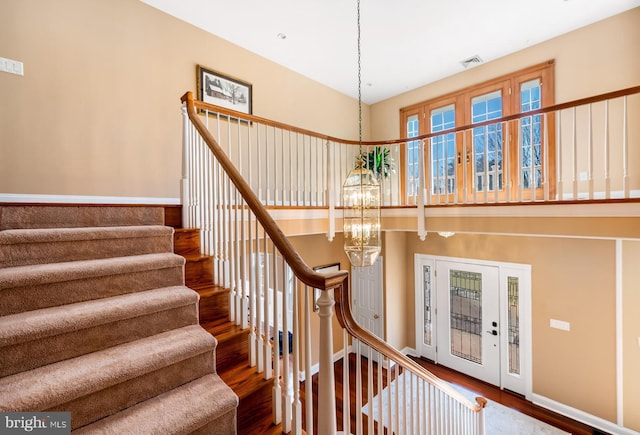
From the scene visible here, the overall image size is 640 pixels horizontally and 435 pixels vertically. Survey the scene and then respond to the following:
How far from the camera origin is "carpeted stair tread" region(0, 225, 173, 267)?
1.58 meters

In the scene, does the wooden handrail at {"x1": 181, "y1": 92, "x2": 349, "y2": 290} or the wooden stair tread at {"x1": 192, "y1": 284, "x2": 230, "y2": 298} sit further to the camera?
the wooden stair tread at {"x1": 192, "y1": 284, "x2": 230, "y2": 298}

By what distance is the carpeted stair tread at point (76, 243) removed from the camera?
1575mm

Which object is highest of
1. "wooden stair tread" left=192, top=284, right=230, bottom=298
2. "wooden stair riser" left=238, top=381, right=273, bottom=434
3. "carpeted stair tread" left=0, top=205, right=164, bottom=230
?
"carpeted stair tread" left=0, top=205, right=164, bottom=230

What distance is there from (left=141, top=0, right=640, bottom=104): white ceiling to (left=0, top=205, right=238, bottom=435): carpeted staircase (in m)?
2.97

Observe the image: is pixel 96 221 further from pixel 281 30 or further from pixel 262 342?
pixel 281 30

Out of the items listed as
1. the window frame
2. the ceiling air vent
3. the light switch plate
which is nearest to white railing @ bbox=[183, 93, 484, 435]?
the window frame

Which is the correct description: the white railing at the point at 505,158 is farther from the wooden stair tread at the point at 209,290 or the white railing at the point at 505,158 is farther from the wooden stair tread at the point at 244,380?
the wooden stair tread at the point at 244,380

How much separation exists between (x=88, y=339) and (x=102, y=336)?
0.05 meters

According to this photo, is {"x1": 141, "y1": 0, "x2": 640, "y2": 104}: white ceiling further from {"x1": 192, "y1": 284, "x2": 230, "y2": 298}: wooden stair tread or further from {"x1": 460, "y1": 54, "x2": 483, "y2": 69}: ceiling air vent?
{"x1": 192, "y1": 284, "x2": 230, "y2": 298}: wooden stair tread

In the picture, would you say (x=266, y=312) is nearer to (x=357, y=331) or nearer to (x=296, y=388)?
(x=296, y=388)

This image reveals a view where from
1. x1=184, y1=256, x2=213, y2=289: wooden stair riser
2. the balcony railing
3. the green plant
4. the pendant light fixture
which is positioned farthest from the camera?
the green plant

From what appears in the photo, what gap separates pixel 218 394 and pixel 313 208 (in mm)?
2538

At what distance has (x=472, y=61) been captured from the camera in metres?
4.54

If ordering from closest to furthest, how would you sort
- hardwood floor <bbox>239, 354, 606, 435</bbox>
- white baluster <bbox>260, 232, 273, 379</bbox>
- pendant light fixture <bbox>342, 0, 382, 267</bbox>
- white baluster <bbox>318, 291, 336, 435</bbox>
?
white baluster <bbox>318, 291, 336, 435</bbox>
white baluster <bbox>260, 232, 273, 379</bbox>
pendant light fixture <bbox>342, 0, 382, 267</bbox>
hardwood floor <bbox>239, 354, 606, 435</bbox>
